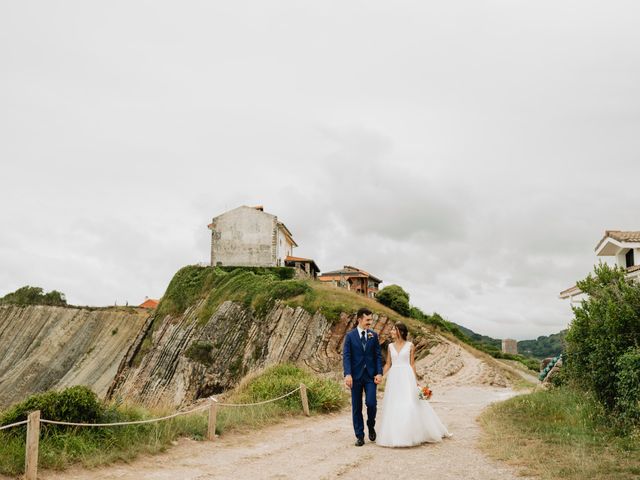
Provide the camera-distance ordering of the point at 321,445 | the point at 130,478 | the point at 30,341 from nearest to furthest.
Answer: the point at 130,478 → the point at 321,445 → the point at 30,341

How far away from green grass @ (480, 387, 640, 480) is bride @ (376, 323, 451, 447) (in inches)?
37.4

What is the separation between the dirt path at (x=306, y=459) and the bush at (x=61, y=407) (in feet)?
4.25

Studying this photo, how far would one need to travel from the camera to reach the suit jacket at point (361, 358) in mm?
8828

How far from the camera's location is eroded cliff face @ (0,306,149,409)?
54.8 m

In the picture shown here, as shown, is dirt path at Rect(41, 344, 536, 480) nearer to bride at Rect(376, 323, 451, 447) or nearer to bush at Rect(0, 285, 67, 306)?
bride at Rect(376, 323, 451, 447)

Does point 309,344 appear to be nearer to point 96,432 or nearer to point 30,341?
point 96,432

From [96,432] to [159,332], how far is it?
43081mm

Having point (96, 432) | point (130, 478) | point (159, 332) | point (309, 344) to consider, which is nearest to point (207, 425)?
point (96, 432)

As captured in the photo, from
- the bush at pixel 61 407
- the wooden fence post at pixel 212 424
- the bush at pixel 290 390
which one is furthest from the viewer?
the bush at pixel 290 390

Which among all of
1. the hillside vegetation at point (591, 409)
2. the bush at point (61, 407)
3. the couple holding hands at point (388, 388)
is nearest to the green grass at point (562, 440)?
the hillside vegetation at point (591, 409)

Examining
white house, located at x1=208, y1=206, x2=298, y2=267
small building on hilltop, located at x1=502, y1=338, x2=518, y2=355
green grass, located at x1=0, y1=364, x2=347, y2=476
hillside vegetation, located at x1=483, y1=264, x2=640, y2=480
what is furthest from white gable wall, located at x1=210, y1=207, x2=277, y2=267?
hillside vegetation, located at x1=483, y1=264, x2=640, y2=480

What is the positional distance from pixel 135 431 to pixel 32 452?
228 cm

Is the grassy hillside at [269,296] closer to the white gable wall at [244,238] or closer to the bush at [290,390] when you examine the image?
the white gable wall at [244,238]

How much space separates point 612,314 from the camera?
10070 millimetres
